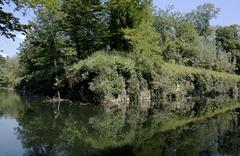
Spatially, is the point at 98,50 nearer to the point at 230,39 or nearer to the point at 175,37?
the point at 175,37

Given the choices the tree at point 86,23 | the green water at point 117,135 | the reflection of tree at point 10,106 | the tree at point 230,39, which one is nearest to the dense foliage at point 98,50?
the tree at point 86,23

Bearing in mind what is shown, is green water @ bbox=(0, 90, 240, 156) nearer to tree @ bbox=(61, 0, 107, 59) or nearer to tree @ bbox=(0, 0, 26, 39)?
tree @ bbox=(0, 0, 26, 39)

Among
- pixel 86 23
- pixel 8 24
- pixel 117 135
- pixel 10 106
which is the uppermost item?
pixel 86 23

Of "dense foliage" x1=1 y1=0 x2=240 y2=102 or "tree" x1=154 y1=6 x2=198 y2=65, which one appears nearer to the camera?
"dense foliage" x1=1 y1=0 x2=240 y2=102

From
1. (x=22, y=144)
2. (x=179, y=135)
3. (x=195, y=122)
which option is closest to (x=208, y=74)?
(x=195, y=122)

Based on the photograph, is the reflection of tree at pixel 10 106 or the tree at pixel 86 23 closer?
the reflection of tree at pixel 10 106

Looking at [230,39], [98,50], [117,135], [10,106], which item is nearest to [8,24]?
[117,135]

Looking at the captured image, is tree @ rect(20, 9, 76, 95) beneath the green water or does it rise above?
above

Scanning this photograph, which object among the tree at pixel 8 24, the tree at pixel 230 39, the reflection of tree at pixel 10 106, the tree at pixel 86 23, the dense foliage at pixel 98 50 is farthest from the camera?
the tree at pixel 230 39

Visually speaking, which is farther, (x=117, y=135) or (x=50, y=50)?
(x=50, y=50)

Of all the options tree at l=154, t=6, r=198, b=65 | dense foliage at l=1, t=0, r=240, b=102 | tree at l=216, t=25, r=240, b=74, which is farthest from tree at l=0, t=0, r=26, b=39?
tree at l=216, t=25, r=240, b=74

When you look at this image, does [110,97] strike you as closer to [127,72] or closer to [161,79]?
[127,72]

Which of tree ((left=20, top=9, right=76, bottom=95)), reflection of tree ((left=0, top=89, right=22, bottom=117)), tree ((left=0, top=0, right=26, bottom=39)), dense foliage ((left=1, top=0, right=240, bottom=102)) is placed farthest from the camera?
tree ((left=20, top=9, right=76, bottom=95))

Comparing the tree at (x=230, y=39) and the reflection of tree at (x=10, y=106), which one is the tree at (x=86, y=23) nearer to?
the reflection of tree at (x=10, y=106)
